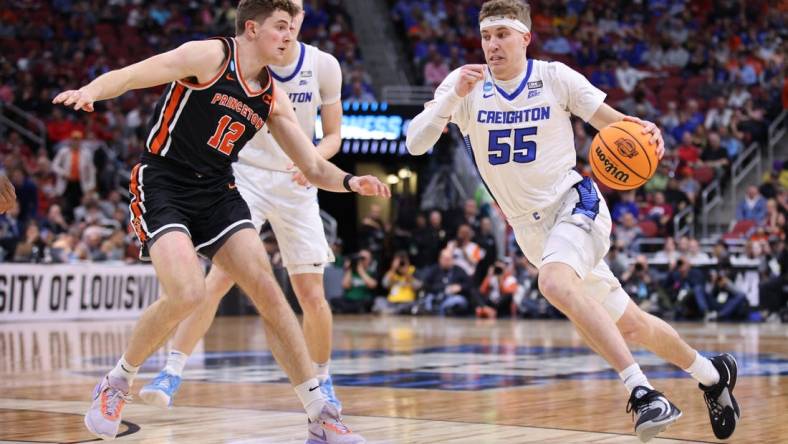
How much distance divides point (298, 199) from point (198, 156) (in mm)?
1532

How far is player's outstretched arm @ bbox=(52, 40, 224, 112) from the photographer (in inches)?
192

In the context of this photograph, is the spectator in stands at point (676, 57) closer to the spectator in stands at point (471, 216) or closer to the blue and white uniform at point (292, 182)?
the spectator in stands at point (471, 216)

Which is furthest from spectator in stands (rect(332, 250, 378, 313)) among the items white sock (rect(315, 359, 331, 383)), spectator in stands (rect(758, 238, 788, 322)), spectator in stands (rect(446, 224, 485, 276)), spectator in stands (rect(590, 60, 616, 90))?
white sock (rect(315, 359, 331, 383))

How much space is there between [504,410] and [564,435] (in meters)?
1.00

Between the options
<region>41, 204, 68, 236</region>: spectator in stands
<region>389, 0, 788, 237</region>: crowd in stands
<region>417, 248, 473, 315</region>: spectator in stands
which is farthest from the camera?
<region>389, 0, 788, 237</region>: crowd in stands

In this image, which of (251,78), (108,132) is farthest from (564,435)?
(108,132)

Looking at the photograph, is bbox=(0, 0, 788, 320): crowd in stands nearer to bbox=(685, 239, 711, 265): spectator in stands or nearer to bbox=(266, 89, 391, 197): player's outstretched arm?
bbox=(685, 239, 711, 265): spectator in stands

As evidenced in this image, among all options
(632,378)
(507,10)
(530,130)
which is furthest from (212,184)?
(632,378)

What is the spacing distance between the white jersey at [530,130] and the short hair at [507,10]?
0.29 m

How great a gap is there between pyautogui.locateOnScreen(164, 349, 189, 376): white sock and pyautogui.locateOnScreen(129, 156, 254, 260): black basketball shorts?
110cm

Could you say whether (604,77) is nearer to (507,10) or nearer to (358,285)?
(358,285)

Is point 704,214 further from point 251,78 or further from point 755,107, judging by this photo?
point 251,78

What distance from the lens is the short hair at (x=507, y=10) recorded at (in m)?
6.16

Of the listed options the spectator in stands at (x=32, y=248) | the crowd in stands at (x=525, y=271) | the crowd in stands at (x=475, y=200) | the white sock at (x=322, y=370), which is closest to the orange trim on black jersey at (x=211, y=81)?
the white sock at (x=322, y=370)
